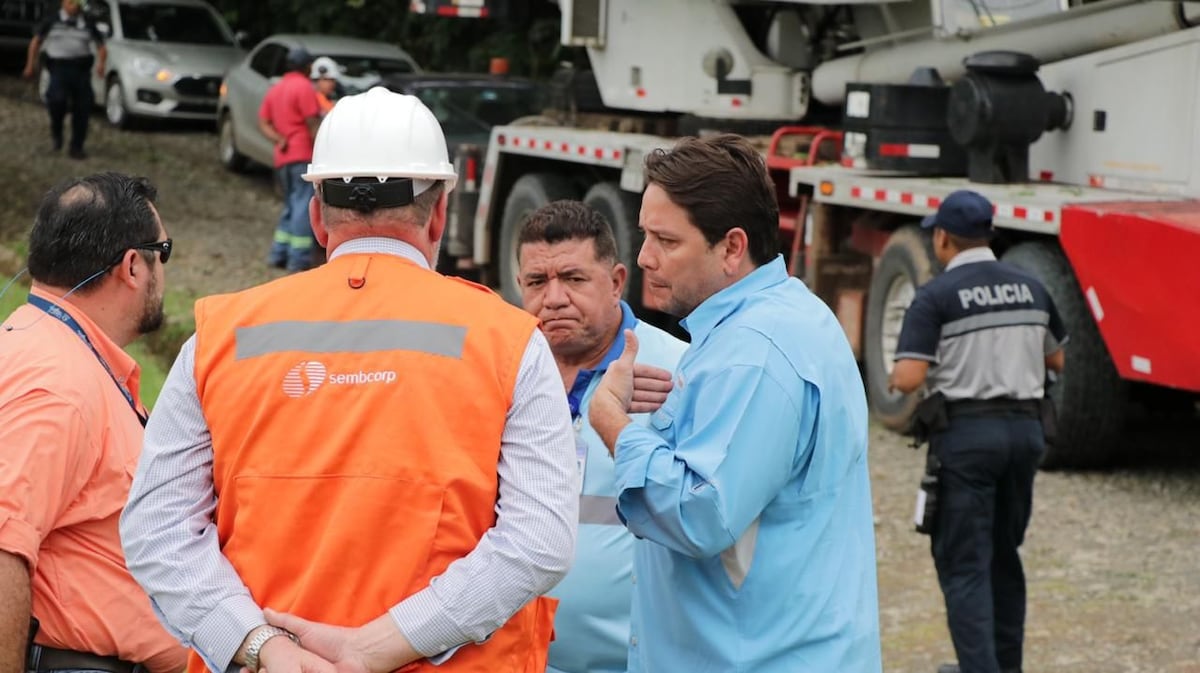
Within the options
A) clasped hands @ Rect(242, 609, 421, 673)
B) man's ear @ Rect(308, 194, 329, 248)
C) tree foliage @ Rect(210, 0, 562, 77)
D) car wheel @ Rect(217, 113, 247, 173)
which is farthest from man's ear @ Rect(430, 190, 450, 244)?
tree foliage @ Rect(210, 0, 562, 77)

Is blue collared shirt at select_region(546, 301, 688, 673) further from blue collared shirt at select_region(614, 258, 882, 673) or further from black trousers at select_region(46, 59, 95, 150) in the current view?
black trousers at select_region(46, 59, 95, 150)

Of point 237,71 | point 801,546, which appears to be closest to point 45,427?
point 801,546

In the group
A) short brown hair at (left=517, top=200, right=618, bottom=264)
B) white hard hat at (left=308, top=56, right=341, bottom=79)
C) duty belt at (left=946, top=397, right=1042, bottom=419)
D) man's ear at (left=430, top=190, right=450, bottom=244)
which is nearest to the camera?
man's ear at (left=430, top=190, right=450, bottom=244)

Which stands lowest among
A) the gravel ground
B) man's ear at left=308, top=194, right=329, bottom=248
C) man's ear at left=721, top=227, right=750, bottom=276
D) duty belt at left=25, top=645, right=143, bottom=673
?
the gravel ground

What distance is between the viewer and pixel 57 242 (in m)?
3.64

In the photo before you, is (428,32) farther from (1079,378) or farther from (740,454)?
(740,454)

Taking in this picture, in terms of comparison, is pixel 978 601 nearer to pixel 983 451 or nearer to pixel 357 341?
pixel 983 451

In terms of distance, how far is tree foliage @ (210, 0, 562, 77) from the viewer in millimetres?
21609

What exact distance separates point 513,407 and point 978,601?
11.9ft

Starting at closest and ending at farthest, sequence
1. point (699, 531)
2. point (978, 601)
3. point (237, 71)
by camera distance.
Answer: point (699, 531) < point (978, 601) < point (237, 71)

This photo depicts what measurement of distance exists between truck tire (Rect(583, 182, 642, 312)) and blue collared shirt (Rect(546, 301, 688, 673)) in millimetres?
8176

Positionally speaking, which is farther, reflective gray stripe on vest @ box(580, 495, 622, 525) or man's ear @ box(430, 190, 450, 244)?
reflective gray stripe on vest @ box(580, 495, 622, 525)

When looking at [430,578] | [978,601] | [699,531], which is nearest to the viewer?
[430,578]

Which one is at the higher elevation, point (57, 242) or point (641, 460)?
point (57, 242)
